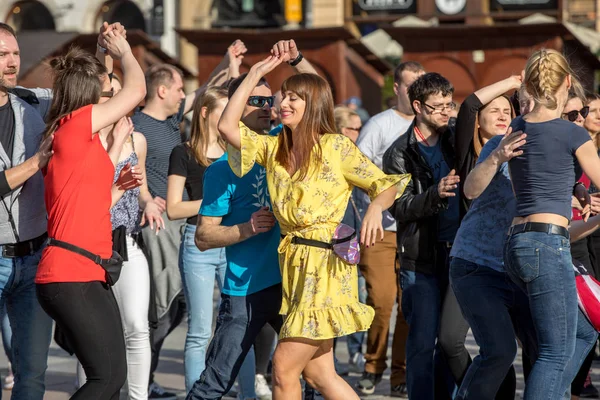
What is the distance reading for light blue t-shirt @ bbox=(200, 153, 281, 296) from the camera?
5113mm

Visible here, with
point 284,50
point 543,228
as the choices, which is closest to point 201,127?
point 284,50

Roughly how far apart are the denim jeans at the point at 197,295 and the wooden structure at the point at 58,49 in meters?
7.44

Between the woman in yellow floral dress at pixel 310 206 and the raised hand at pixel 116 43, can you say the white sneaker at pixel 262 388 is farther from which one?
the raised hand at pixel 116 43

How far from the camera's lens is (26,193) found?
5168 mm

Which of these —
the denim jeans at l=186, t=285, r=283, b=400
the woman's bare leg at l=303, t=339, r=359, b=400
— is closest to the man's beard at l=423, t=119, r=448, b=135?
the denim jeans at l=186, t=285, r=283, b=400

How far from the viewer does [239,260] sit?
16.9 ft

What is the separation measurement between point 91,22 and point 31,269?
2948 centimetres

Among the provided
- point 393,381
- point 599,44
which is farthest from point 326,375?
point 599,44

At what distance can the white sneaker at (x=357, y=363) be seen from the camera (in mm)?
7965

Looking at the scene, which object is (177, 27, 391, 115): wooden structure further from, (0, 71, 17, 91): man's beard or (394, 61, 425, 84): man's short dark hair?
(0, 71, 17, 91): man's beard

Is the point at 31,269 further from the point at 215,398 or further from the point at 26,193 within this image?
the point at 215,398

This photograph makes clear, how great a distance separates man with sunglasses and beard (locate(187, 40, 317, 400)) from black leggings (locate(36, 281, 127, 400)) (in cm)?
54

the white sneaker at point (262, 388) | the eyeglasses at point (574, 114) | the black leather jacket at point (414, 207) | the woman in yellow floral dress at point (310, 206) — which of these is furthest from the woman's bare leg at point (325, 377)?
the white sneaker at point (262, 388)

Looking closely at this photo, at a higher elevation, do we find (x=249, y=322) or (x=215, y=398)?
(x=249, y=322)
